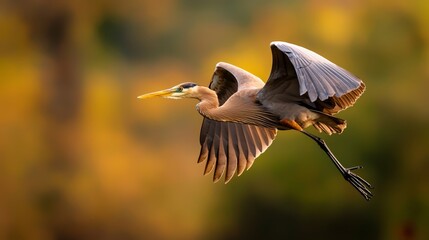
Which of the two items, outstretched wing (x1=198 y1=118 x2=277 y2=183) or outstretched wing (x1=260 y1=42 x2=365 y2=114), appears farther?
outstretched wing (x1=198 y1=118 x2=277 y2=183)

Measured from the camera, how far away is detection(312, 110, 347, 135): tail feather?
12.5ft

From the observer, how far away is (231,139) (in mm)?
4293

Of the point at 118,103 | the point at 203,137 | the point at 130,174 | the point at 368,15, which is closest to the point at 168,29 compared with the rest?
the point at 118,103

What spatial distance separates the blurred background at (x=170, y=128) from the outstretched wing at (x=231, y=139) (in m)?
3.08

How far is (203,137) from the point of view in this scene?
4.34 meters

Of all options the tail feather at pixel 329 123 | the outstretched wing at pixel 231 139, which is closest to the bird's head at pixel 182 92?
the outstretched wing at pixel 231 139

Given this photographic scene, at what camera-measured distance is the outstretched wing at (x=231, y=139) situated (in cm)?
421

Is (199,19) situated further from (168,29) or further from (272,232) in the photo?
(272,232)

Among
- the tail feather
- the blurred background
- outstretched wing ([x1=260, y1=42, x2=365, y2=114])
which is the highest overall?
outstretched wing ([x1=260, y1=42, x2=365, y2=114])

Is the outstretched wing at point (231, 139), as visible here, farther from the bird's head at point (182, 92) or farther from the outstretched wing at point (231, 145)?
the bird's head at point (182, 92)

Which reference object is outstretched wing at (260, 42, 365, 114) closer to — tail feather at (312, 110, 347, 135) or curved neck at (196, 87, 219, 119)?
tail feather at (312, 110, 347, 135)

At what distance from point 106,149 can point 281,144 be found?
1668 millimetres

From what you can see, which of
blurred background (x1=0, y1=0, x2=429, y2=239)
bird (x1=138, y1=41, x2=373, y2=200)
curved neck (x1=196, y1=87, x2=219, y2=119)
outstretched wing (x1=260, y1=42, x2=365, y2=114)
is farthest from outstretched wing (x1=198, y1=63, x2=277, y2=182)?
blurred background (x1=0, y1=0, x2=429, y2=239)

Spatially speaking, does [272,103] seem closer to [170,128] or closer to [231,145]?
[231,145]
